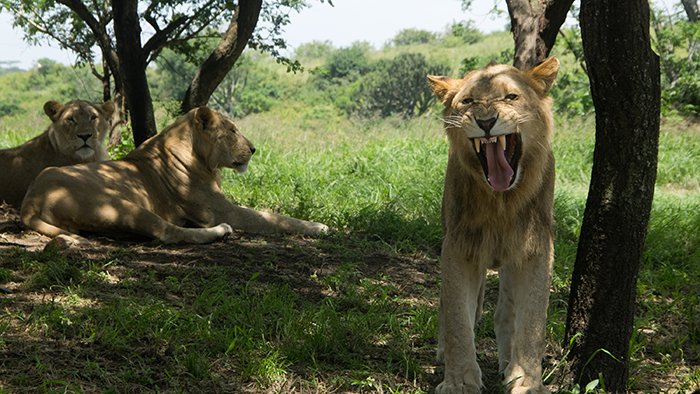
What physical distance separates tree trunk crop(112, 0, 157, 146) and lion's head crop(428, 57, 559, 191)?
534cm

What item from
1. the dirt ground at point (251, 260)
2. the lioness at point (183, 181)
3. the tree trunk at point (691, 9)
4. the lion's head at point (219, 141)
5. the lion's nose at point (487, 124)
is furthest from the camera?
the tree trunk at point (691, 9)

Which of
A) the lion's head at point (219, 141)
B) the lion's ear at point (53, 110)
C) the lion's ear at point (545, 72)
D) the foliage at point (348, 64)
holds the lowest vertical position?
the lion's head at point (219, 141)

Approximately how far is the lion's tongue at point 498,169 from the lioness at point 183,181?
333cm

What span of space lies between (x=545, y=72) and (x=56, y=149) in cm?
537

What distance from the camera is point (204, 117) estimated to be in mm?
5910

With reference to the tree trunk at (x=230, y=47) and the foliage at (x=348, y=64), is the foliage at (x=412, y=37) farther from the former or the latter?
the tree trunk at (x=230, y=47)

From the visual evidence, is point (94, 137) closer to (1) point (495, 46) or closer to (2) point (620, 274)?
(2) point (620, 274)

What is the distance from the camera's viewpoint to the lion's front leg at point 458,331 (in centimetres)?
271

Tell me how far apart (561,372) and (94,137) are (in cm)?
521

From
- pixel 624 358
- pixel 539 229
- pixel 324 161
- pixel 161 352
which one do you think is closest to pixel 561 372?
pixel 624 358

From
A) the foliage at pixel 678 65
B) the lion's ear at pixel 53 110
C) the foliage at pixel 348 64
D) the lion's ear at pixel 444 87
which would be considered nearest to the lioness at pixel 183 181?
the lion's ear at pixel 53 110

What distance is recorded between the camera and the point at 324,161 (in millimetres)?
9336

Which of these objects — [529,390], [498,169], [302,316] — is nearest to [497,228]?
[498,169]

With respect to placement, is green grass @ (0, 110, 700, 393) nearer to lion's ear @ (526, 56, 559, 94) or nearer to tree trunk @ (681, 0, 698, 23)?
lion's ear @ (526, 56, 559, 94)
